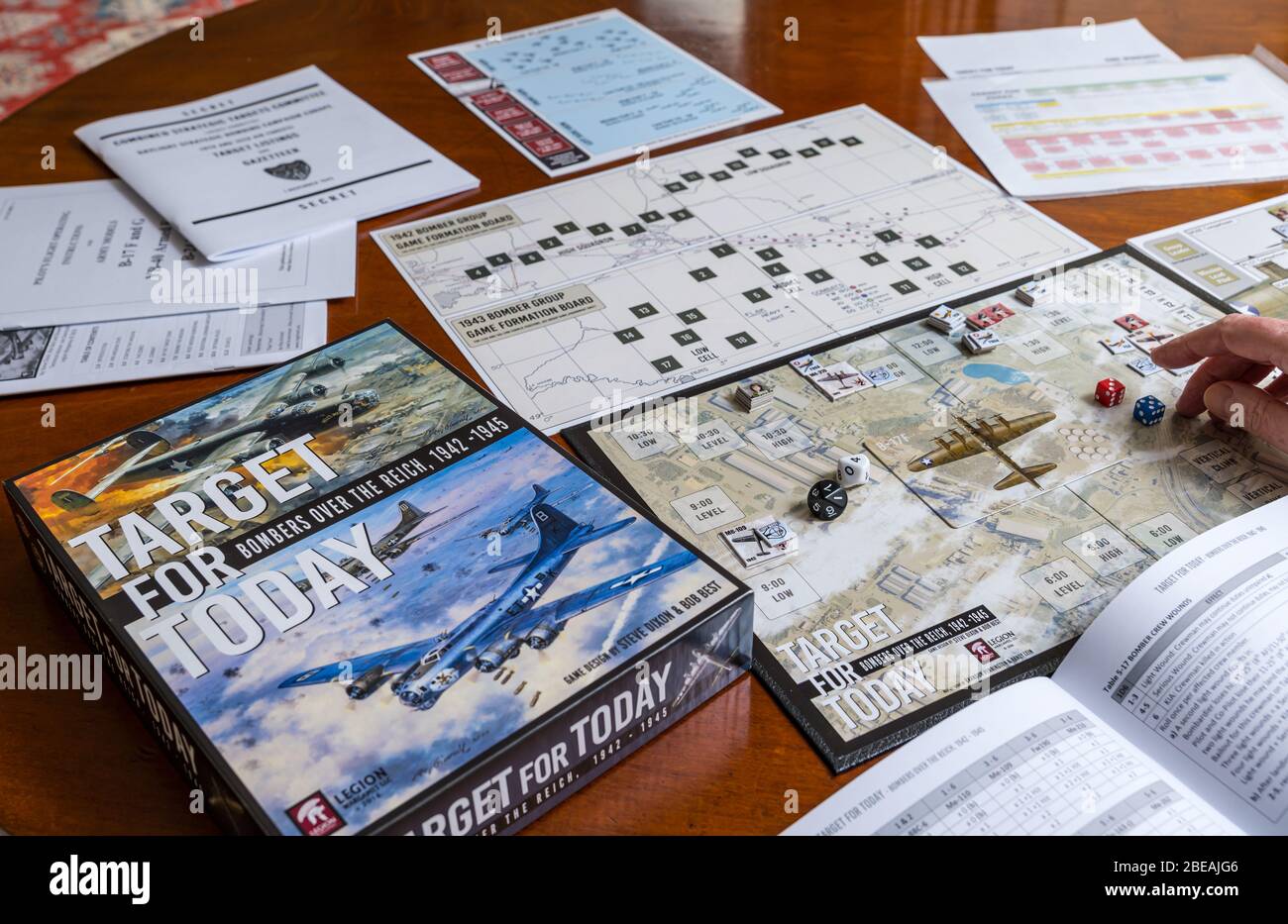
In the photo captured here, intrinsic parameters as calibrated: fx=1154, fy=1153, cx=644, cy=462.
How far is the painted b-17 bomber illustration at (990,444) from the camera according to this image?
87 cm

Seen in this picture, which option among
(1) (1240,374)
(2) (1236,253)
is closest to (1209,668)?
(1) (1240,374)

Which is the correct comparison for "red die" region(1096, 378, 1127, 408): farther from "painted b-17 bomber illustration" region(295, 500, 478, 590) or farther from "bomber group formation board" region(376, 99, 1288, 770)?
"painted b-17 bomber illustration" region(295, 500, 478, 590)

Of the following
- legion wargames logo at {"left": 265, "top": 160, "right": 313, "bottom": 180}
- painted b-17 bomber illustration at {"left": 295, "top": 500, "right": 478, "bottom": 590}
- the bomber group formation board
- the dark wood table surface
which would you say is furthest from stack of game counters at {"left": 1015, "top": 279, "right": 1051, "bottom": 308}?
legion wargames logo at {"left": 265, "top": 160, "right": 313, "bottom": 180}

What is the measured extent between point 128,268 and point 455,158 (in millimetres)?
376

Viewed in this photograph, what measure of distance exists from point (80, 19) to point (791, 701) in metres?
3.40

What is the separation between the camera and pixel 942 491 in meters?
0.85

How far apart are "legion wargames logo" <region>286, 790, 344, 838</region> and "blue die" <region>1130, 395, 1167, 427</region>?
2.20 ft

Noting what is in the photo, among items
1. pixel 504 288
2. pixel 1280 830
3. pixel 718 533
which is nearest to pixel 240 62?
pixel 504 288

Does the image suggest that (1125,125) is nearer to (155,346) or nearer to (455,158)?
(455,158)

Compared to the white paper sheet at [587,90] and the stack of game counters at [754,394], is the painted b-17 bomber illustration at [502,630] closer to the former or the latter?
the stack of game counters at [754,394]

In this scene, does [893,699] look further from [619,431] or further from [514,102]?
[514,102]

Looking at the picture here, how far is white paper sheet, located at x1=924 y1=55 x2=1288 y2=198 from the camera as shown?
1.25 meters

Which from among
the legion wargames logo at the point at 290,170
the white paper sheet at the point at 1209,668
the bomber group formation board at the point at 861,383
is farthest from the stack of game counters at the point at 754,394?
the legion wargames logo at the point at 290,170

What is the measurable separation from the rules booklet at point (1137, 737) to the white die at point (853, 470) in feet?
0.65
